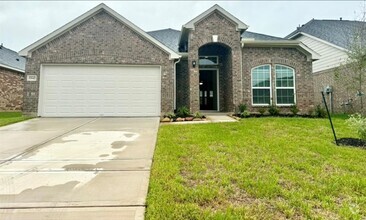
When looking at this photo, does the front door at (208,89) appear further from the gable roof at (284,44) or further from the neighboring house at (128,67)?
the gable roof at (284,44)

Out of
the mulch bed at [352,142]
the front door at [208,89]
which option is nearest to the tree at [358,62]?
the front door at [208,89]

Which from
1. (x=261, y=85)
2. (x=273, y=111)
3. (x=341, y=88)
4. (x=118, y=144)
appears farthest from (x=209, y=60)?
(x=118, y=144)

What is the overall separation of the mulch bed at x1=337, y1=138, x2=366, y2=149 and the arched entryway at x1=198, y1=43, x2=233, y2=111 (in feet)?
22.8

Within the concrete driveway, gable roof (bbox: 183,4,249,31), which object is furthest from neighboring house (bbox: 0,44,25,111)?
gable roof (bbox: 183,4,249,31)

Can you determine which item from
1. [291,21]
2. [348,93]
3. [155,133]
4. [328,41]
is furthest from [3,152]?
[291,21]

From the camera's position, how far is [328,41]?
16281mm

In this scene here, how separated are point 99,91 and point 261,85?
8166 mm

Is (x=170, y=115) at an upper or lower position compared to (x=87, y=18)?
lower

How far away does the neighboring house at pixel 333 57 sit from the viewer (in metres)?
14.2

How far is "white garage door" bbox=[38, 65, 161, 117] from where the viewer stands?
11.6 m

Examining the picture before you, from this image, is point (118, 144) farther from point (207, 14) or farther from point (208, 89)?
point (208, 89)

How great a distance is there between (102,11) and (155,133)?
25.3 feet

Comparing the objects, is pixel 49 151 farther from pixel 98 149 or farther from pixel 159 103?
pixel 159 103

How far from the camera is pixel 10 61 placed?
1855 cm
